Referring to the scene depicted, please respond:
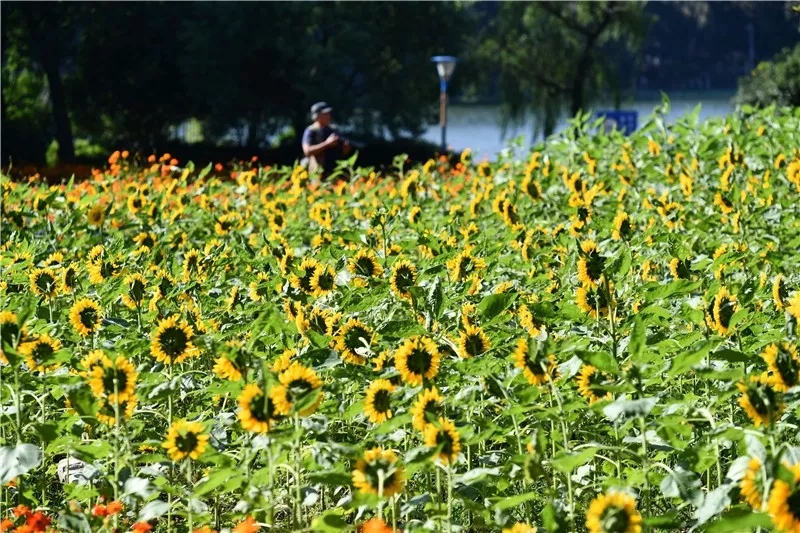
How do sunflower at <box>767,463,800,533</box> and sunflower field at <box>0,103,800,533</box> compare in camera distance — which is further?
sunflower field at <box>0,103,800,533</box>

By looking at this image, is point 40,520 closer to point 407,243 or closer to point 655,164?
point 407,243

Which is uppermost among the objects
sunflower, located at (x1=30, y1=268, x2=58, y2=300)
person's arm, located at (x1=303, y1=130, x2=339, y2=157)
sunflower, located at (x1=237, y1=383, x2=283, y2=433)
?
sunflower, located at (x1=237, y1=383, x2=283, y2=433)

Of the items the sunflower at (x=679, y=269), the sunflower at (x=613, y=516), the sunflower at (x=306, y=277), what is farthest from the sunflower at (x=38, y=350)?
the sunflower at (x=679, y=269)

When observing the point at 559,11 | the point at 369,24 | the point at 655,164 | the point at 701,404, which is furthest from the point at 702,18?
the point at 701,404

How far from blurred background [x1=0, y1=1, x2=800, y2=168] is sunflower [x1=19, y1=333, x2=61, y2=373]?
69.4ft

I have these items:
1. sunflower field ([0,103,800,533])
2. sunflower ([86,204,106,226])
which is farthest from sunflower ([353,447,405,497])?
Answer: sunflower ([86,204,106,226])

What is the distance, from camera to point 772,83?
2677cm

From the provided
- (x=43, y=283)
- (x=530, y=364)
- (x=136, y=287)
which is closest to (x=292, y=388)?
(x=530, y=364)

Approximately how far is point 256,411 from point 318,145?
844 centimetres

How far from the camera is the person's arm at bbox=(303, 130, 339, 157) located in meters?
10.5

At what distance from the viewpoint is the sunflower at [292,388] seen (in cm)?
247

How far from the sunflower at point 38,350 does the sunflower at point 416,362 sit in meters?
0.82

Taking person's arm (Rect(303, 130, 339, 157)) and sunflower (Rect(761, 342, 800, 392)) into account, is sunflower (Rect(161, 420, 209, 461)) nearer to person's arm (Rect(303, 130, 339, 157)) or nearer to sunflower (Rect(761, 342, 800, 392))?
sunflower (Rect(761, 342, 800, 392))

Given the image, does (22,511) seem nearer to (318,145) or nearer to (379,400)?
(379,400)
